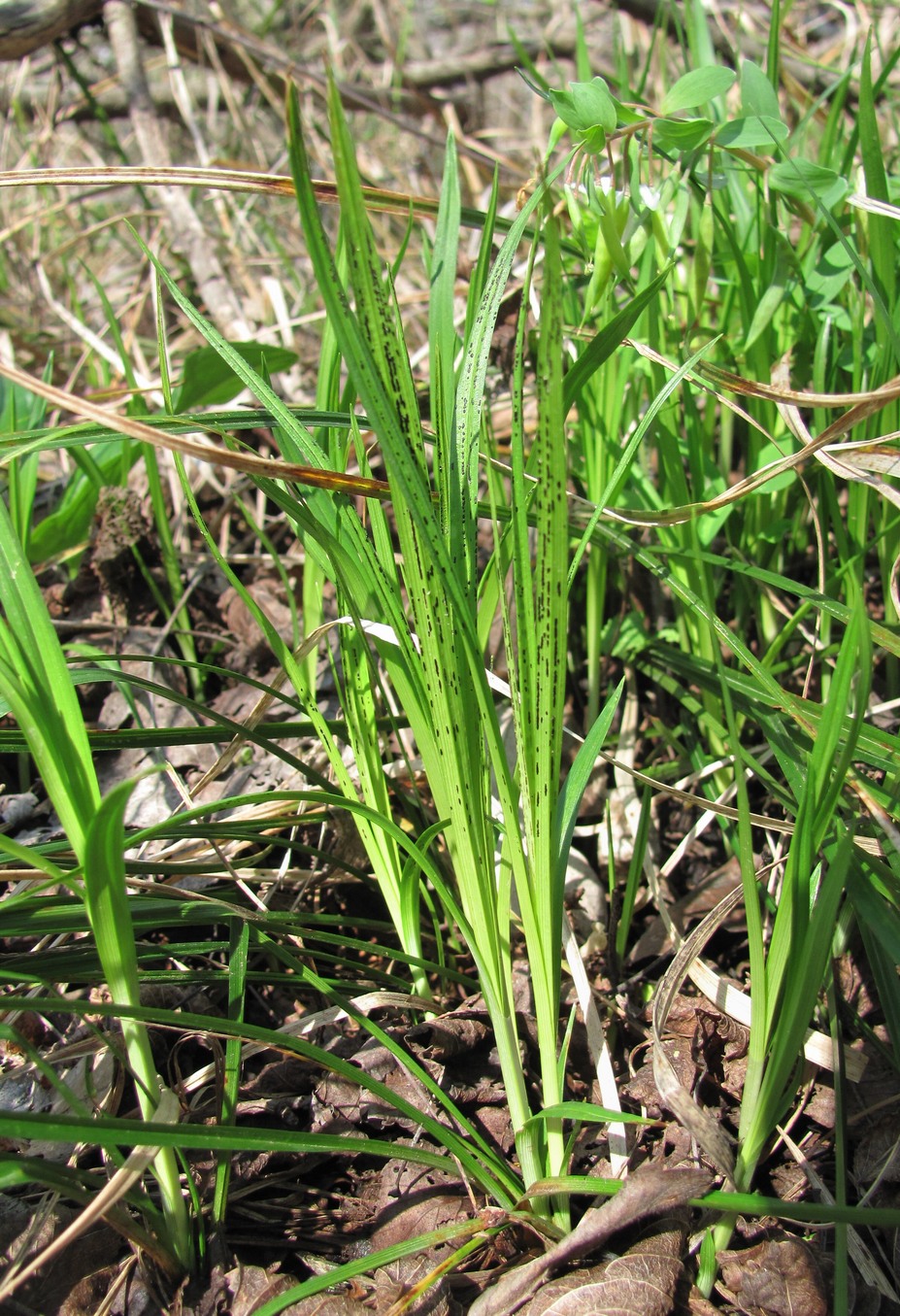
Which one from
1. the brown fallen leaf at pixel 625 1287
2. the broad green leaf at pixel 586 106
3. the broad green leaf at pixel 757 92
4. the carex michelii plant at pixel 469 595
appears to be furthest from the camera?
the broad green leaf at pixel 757 92

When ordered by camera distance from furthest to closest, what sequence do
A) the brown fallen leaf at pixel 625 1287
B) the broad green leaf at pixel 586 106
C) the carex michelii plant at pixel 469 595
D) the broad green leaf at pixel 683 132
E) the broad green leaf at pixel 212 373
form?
the broad green leaf at pixel 212 373 < the broad green leaf at pixel 683 132 < the broad green leaf at pixel 586 106 < the brown fallen leaf at pixel 625 1287 < the carex michelii plant at pixel 469 595

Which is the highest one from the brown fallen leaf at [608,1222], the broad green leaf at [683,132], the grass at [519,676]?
the broad green leaf at [683,132]

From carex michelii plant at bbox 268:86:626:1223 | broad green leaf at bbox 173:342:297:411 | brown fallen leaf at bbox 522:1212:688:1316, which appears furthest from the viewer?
broad green leaf at bbox 173:342:297:411

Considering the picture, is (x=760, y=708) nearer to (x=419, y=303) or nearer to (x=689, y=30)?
(x=689, y=30)

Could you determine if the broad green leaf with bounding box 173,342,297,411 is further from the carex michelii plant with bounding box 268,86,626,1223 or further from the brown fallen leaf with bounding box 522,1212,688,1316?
the brown fallen leaf with bounding box 522,1212,688,1316

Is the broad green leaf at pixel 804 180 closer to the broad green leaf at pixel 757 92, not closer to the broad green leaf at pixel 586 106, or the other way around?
the broad green leaf at pixel 757 92

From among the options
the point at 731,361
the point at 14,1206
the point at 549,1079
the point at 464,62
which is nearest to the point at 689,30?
the point at 731,361

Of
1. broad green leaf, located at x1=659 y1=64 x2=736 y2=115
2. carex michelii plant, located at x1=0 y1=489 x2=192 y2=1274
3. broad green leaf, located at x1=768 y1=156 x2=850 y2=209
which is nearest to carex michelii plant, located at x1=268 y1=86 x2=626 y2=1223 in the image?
carex michelii plant, located at x1=0 y1=489 x2=192 y2=1274

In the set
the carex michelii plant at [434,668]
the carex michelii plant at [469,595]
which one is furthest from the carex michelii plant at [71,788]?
the carex michelii plant at [469,595]
